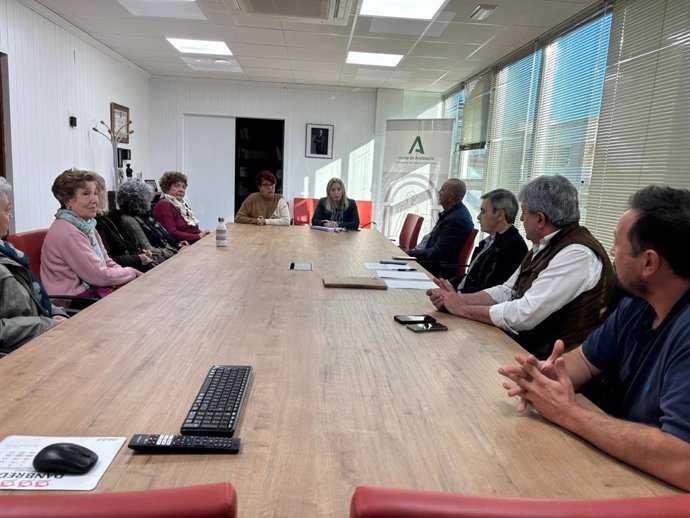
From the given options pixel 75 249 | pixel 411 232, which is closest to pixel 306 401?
pixel 75 249

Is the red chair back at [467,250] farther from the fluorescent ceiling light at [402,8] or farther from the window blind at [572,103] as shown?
the fluorescent ceiling light at [402,8]

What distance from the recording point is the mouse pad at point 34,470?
0.82 metres

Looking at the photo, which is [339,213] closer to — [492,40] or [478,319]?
[492,40]

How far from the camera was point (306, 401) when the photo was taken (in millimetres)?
1177

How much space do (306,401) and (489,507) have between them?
729 millimetres

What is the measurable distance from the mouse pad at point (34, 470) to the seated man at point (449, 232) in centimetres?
325

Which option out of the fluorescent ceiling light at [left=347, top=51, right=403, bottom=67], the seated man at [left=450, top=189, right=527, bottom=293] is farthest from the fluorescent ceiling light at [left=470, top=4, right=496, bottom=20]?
the seated man at [left=450, top=189, right=527, bottom=293]

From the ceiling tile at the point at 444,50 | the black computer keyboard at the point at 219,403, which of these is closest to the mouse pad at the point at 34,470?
the black computer keyboard at the point at 219,403

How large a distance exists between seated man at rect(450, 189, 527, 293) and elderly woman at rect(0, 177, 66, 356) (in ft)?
7.21

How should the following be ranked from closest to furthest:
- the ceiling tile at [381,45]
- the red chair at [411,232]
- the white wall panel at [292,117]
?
the ceiling tile at [381,45]
the red chair at [411,232]
the white wall panel at [292,117]

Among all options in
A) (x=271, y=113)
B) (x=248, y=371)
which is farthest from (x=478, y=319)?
(x=271, y=113)

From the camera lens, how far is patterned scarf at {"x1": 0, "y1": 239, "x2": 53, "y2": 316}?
1.90 m

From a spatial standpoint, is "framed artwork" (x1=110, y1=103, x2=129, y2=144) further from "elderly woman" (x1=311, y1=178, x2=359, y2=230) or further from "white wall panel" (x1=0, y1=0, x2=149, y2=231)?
"elderly woman" (x1=311, y1=178, x2=359, y2=230)

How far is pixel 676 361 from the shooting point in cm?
101
